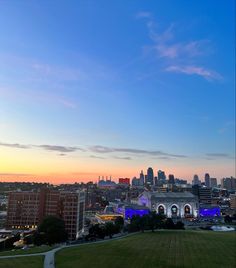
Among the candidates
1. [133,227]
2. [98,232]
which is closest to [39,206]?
[98,232]

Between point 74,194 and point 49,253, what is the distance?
68.4m

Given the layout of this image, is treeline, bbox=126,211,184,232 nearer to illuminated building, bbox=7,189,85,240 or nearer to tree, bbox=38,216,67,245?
illuminated building, bbox=7,189,85,240

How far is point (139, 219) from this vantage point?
429ft

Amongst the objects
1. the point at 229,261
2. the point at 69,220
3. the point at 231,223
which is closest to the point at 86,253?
the point at 229,261

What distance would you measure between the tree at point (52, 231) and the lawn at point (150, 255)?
17785mm

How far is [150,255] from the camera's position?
76.3 meters

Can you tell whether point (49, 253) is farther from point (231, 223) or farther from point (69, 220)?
point (231, 223)

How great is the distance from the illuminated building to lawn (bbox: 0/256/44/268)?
247ft

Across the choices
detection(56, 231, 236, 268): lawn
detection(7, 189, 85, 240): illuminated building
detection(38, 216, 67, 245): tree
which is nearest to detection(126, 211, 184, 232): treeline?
detection(7, 189, 85, 240): illuminated building

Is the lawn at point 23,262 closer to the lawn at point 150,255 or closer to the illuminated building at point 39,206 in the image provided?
the lawn at point 150,255

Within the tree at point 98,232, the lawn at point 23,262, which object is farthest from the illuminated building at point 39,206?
the lawn at point 23,262

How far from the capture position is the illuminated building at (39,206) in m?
144

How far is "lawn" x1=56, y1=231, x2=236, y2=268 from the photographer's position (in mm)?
68000

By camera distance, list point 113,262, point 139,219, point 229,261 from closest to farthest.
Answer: point 113,262, point 229,261, point 139,219
